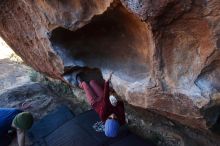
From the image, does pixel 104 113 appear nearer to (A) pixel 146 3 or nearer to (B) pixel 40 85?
(A) pixel 146 3

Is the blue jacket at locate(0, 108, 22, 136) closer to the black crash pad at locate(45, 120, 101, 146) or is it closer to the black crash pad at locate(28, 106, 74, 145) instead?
→ the black crash pad at locate(28, 106, 74, 145)

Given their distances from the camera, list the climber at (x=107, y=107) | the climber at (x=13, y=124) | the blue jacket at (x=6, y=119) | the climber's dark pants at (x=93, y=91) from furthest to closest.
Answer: the blue jacket at (x=6, y=119)
the climber at (x=13, y=124)
the climber's dark pants at (x=93, y=91)
the climber at (x=107, y=107)

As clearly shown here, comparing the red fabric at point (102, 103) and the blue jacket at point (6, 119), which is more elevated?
the red fabric at point (102, 103)

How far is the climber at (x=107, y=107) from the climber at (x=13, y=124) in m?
0.82

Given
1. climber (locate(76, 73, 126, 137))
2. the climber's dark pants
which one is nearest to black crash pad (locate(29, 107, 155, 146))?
climber (locate(76, 73, 126, 137))

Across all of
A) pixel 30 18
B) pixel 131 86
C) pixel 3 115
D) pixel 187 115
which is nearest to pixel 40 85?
pixel 3 115

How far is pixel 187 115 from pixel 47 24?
124 cm

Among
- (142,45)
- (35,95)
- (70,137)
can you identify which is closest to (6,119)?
(70,137)

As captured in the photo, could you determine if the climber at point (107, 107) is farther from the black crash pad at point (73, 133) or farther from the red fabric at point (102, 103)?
the black crash pad at point (73, 133)

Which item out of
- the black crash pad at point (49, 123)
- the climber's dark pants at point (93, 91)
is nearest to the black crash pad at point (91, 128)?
the black crash pad at point (49, 123)

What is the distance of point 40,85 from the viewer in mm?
4461

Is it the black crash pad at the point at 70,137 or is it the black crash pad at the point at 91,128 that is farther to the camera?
the black crash pad at the point at 70,137

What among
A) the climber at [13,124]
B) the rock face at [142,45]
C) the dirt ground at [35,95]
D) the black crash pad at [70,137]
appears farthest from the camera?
the dirt ground at [35,95]

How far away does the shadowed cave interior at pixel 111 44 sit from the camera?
225cm
